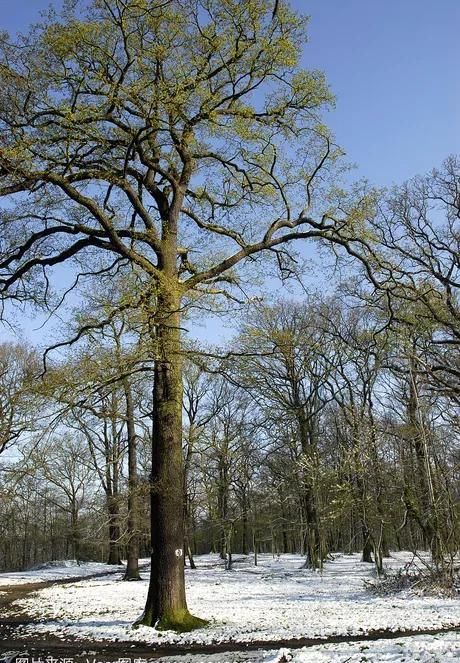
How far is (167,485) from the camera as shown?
8.98 metres

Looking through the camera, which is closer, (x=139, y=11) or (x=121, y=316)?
(x=139, y=11)

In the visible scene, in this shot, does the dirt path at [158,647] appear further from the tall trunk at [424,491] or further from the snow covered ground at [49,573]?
the snow covered ground at [49,573]

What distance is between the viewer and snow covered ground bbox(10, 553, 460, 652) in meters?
8.19

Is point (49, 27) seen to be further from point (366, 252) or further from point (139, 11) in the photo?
point (366, 252)

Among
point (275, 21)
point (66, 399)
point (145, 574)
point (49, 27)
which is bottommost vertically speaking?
point (145, 574)

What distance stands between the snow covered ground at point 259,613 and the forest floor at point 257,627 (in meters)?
0.02

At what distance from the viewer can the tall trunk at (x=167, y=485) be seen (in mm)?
8602

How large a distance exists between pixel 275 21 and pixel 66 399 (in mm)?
7074

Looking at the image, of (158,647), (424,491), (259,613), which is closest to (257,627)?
(259,613)

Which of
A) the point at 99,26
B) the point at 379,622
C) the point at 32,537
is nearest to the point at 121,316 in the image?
the point at 99,26

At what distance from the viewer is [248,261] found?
11305 millimetres

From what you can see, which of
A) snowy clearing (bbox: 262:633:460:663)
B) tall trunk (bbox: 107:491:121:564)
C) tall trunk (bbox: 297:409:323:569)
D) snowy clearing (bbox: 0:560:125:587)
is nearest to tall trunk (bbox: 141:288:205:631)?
snowy clearing (bbox: 262:633:460:663)

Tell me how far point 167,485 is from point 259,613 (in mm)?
3768

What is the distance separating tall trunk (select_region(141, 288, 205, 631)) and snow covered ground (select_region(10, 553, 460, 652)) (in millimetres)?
411
